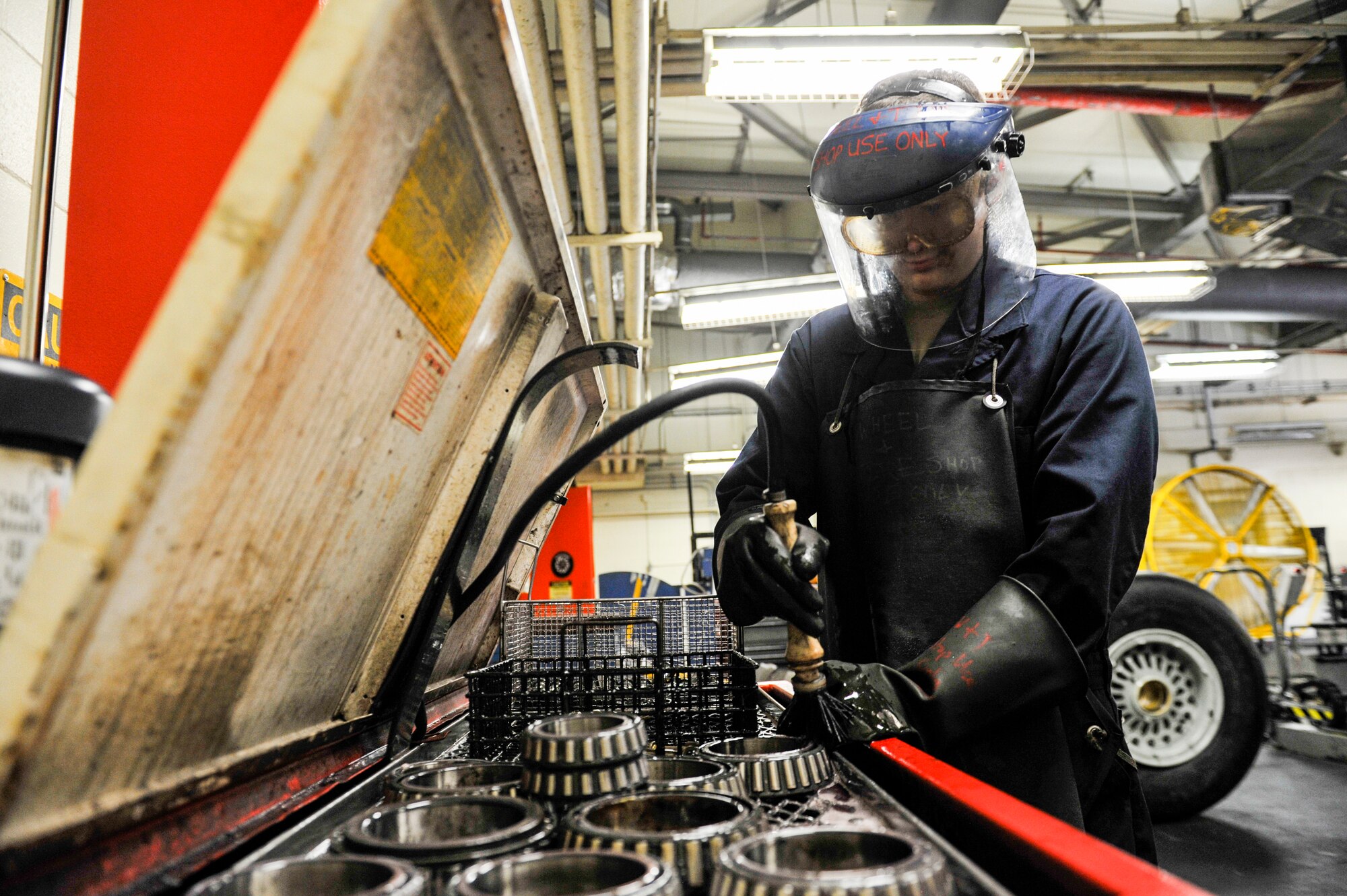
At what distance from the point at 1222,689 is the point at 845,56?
324cm

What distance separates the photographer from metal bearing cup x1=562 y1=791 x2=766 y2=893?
2.12ft

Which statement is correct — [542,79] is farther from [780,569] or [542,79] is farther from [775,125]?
[775,125]

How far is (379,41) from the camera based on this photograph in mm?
543

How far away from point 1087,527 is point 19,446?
3.89ft

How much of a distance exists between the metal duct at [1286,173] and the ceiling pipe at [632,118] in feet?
12.8

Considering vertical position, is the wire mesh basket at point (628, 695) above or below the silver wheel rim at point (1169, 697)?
above

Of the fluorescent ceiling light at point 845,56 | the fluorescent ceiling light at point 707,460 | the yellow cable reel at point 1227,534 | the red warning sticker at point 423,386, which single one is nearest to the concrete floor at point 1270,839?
the yellow cable reel at point 1227,534

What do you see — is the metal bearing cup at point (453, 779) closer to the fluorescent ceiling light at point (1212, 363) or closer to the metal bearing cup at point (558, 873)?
the metal bearing cup at point (558, 873)

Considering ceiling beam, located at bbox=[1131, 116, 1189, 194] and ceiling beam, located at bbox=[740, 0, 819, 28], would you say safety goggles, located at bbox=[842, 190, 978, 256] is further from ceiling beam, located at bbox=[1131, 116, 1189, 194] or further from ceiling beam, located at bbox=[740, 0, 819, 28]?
ceiling beam, located at bbox=[1131, 116, 1189, 194]

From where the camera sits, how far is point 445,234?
0.79 m

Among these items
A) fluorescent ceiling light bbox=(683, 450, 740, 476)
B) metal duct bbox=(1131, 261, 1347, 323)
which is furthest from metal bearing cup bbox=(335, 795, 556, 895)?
metal duct bbox=(1131, 261, 1347, 323)

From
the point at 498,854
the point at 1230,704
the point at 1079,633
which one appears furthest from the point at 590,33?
the point at 1230,704

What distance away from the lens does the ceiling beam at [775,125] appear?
623 centimetres

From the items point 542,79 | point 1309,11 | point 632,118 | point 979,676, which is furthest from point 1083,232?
point 979,676
